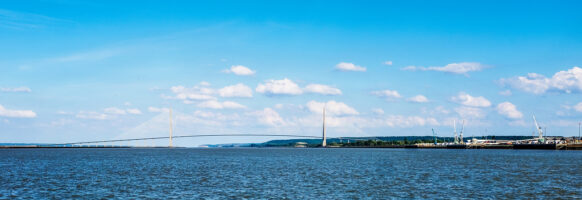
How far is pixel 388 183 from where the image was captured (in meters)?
56.6

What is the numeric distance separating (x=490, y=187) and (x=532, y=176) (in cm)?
1739

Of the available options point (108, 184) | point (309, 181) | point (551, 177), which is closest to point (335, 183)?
point (309, 181)

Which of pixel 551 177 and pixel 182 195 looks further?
pixel 551 177

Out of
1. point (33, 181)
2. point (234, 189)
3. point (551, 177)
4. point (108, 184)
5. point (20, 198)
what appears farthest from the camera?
point (551, 177)

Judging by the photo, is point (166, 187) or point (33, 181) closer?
point (166, 187)

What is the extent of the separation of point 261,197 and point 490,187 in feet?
75.4

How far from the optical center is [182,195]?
46219mm

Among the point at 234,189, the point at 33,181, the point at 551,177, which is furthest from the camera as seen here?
the point at 551,177

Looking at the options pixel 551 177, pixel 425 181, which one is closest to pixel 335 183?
pixel 425 181

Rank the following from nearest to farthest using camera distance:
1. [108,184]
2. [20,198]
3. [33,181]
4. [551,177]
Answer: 1. [20,198]
2. [108,184]
3. [33,181]
4. [551,177]

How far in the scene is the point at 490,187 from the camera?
173 ft

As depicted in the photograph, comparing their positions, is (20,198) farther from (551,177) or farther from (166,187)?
(551,177)

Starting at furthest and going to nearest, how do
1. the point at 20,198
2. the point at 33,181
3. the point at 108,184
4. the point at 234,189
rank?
the point at 33,181 < the point at 108,184 < the point at 234,189 < the point at 20,198

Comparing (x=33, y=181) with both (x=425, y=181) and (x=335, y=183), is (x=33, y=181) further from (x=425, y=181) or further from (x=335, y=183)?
(x=425, y=181)
